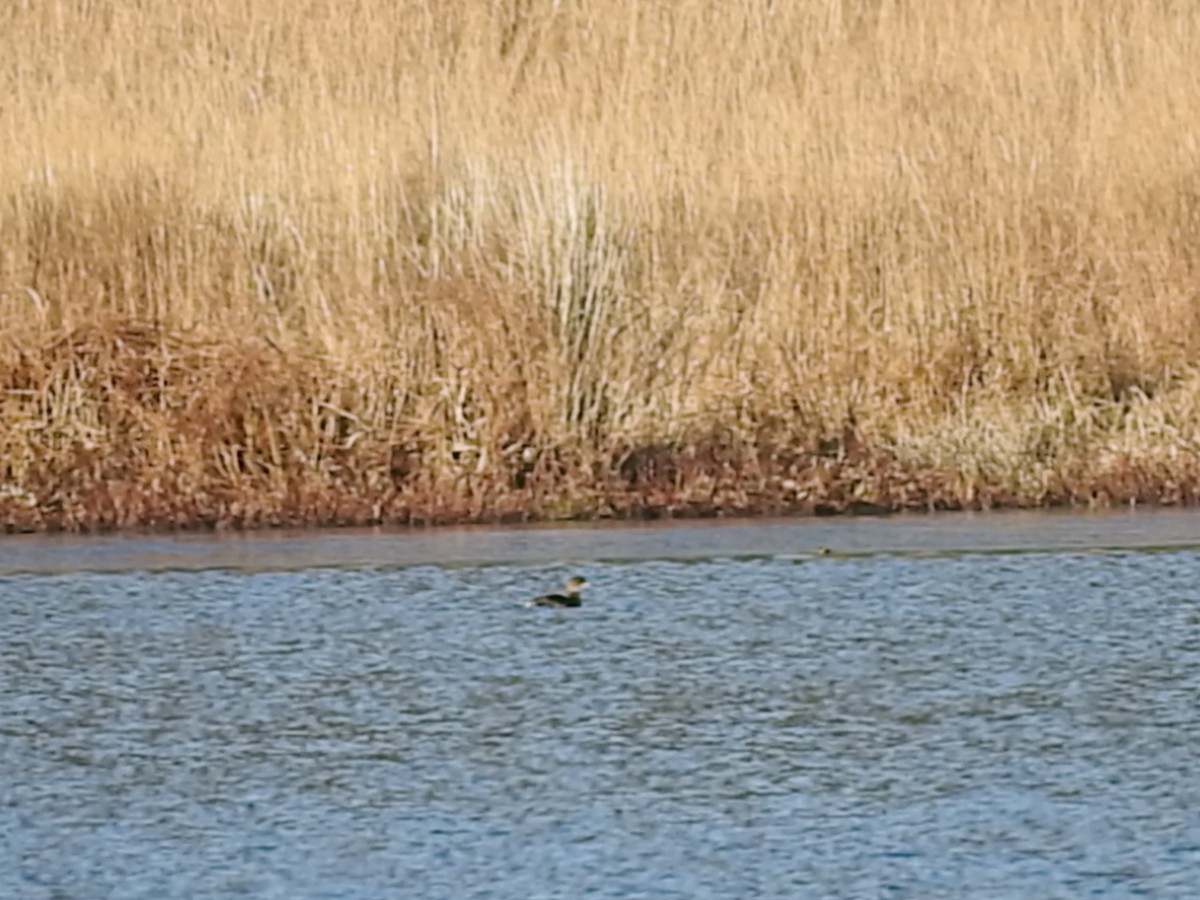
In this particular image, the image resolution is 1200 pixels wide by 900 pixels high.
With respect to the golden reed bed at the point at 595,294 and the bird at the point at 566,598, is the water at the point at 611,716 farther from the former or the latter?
the golden reed bed at the point at 595,294

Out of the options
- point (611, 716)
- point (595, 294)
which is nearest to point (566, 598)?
point (611, 716)

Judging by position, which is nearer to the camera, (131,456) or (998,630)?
(998,630)

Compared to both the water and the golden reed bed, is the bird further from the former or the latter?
the golden reed bed

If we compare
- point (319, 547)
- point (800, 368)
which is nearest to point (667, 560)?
point (319, 547)

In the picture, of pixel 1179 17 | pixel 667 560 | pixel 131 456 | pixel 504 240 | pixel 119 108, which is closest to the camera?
pixel 667 560

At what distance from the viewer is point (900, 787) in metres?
4.86

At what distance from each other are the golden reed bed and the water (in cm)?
57

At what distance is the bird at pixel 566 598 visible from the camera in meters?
6.61

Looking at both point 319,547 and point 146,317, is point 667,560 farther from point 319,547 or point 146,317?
point 146,317

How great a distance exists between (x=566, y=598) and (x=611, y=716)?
1162 mm

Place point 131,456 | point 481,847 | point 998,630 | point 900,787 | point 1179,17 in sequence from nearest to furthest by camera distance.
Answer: point 481,847 < point 900,787 < point 998,630 < point 131,456 < point 1179,17

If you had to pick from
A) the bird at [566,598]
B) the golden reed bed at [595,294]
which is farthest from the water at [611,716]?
the golden reed bed at [595,294]

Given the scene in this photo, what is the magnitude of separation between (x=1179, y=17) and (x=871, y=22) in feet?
4.52

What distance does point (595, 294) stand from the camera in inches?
349
